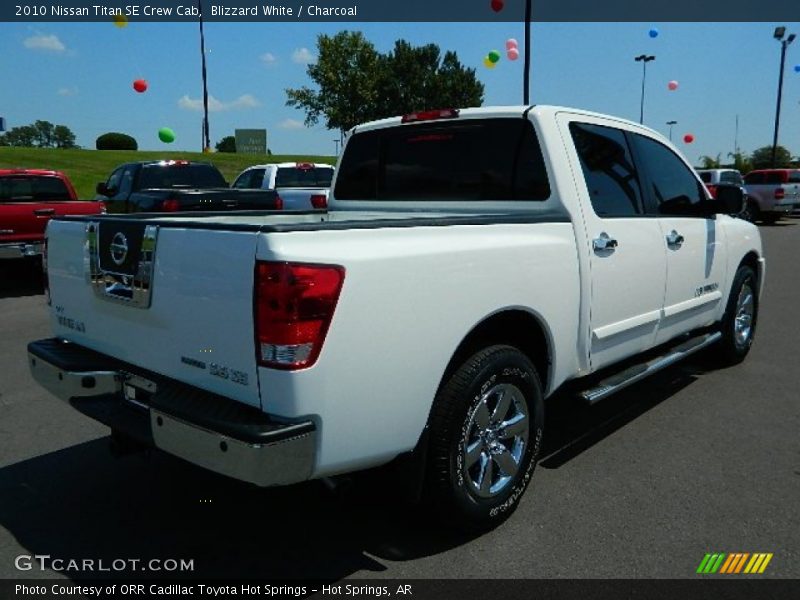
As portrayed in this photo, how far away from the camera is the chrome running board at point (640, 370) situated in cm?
359

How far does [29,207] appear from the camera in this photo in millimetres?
9391

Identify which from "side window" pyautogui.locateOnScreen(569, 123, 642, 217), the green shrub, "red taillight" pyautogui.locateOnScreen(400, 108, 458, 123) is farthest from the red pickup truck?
the green shrub

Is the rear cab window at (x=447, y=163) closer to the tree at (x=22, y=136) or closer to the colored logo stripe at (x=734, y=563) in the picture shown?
the colored logo stripe at (x=734, y=563)

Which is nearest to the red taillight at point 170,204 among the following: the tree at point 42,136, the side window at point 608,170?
the side window at point 608,170

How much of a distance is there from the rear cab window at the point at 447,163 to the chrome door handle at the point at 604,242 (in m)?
0.34

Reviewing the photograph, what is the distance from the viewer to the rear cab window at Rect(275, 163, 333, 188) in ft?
47.2

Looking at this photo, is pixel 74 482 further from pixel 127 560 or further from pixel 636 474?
pixel 636 474

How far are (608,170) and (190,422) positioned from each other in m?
2.77

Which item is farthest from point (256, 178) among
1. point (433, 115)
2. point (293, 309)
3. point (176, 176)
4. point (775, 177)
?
point (775, 177)

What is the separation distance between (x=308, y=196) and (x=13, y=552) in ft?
34.1

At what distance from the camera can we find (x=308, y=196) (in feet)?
42.1

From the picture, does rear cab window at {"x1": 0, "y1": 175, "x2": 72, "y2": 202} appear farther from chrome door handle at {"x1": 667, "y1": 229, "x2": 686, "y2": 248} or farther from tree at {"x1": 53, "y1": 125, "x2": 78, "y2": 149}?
tree at {"x1": 53, "y1": 125, "x2": 78, "y2": 149}

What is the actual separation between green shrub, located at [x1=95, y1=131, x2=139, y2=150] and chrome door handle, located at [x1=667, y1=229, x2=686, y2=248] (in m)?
78.7

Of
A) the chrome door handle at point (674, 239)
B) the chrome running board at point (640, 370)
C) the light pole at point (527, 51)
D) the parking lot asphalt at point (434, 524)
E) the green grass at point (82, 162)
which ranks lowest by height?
the parking lot asphalt at point (434, 524)
